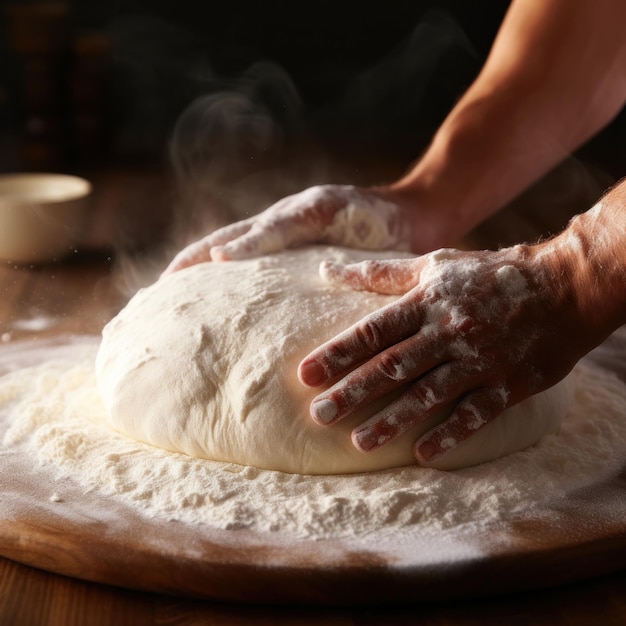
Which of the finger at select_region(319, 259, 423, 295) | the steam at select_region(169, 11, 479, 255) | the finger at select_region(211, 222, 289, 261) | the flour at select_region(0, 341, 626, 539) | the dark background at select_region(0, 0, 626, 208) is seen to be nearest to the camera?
the flour at select_region(0, 341, 626, 539)

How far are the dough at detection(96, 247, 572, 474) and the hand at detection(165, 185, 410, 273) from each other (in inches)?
6.0

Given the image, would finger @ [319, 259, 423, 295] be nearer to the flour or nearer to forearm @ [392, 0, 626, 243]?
the flour

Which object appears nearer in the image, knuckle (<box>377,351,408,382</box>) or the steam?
knuckle (<box>377,351,408,382</box>)

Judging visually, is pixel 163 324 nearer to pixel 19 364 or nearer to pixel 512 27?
pixel 19 364

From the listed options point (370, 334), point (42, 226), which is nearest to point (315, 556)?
point (370, 334)

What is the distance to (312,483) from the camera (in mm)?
1134

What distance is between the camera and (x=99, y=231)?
262cm

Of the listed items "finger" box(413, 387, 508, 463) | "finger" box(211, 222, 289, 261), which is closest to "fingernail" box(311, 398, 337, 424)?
"finger" box(413, 387, 508, 463)

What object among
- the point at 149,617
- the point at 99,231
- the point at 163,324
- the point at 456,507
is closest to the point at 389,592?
the point at 456,507

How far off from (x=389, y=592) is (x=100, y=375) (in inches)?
25.3

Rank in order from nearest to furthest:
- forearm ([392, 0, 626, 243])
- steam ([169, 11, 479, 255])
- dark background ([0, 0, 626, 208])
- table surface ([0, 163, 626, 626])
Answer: table surface ([0, 163, 626, 626]) < forearm ([392, 0, 626, 243]) < steam ([169, 11, 479, 255]) < dark background ([0, 0, 626, 208])

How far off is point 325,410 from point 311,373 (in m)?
0.05

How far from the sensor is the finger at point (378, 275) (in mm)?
1274

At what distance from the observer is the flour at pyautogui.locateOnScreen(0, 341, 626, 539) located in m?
1.06
